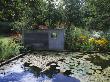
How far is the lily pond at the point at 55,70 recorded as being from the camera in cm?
1298

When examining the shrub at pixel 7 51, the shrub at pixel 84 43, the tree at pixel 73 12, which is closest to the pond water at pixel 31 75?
the shrub at pixel 7 51

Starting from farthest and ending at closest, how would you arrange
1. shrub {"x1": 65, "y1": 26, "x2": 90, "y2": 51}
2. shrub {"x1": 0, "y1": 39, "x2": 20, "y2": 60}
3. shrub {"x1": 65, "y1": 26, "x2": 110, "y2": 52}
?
shrub {"x1": 65, "y1": 26, "x2": 90, "y2": 51} < shrub {"x1": 65, "y1": 26, "x2": 110, "y2": 52} < shrub {"x1": 0, "y1": 39, "x2": 20, "y2": 60}

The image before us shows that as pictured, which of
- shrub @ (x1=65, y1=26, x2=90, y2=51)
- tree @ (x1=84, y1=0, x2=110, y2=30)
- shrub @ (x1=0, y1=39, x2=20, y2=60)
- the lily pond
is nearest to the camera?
the lily pond

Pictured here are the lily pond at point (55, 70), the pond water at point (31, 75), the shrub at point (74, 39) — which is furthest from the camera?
the shrub at point (74, 39)

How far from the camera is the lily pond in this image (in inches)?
511

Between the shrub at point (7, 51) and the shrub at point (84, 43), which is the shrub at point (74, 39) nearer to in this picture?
the shrub at point (84, 43)

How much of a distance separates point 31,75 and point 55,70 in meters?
1.87

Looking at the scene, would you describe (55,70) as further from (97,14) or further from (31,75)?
(97,14)

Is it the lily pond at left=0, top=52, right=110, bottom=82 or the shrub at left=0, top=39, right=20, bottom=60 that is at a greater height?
the shrub at left=0, top=39, right=20, bottom=60

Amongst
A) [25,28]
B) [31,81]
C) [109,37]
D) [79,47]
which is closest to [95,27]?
[109,37]

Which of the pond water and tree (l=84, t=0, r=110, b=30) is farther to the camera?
tree (l=84, t=0, r=110, b=30)

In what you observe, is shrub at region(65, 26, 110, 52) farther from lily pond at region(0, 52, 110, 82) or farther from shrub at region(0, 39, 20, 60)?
shrub at region(0, 39, 20, 60)

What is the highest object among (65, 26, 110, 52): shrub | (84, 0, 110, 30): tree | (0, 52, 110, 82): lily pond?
(84, 0, 110, 30): tree

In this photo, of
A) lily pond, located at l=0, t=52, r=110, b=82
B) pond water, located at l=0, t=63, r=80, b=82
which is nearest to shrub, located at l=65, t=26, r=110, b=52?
lily pond, located at l=0, t=52, r=110, b=82
